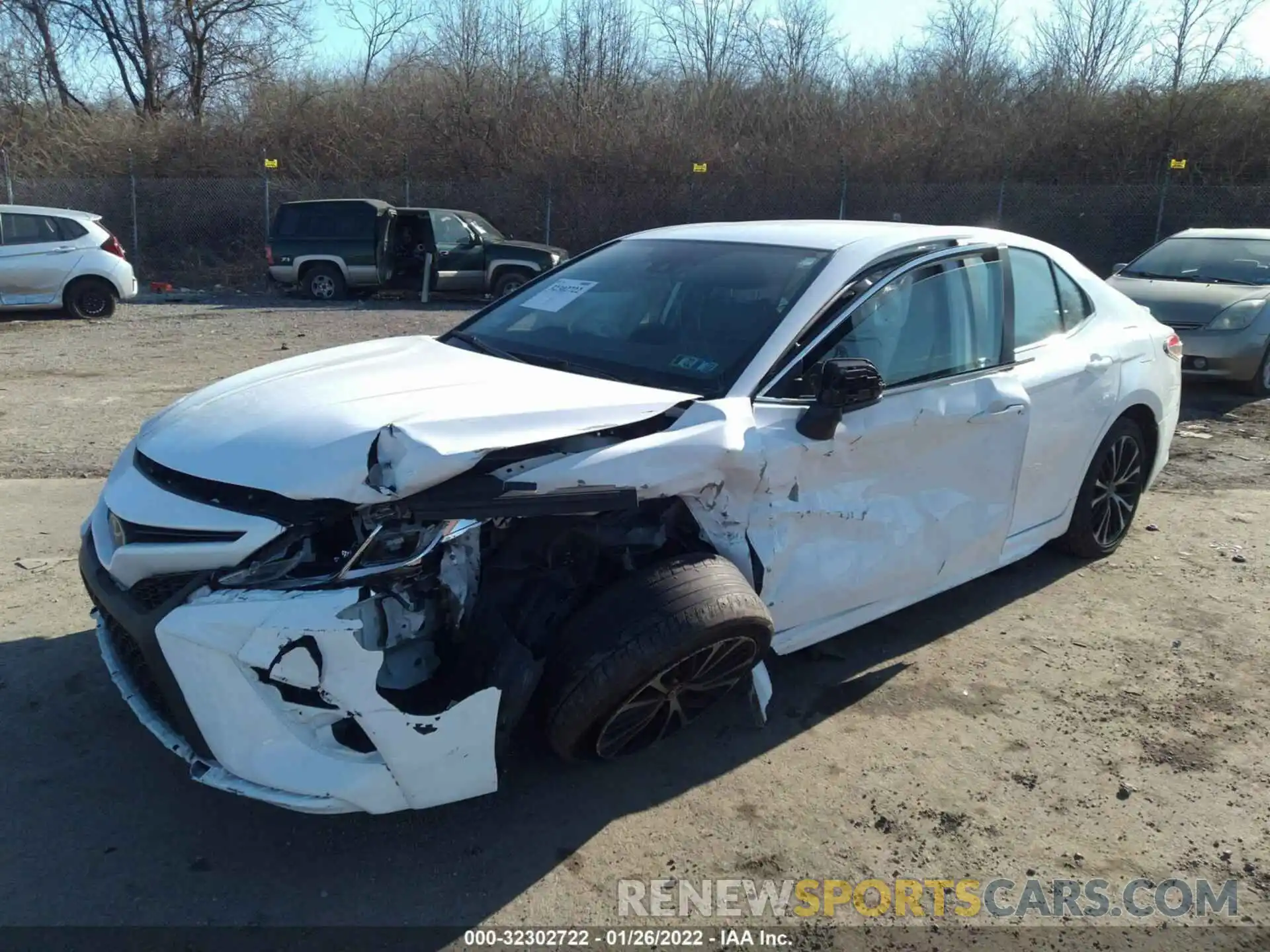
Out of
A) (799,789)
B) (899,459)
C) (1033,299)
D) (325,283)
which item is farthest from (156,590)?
(325,283)

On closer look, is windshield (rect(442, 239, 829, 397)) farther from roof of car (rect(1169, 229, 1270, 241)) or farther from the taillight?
the taillight

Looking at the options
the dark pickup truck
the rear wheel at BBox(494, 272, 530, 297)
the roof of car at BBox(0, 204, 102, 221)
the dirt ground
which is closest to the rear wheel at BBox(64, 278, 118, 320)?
the roof of car at BBox(0, 204, 102, 221)

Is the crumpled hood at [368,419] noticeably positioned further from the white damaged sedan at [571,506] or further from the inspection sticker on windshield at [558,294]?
the inspection sticker on windshield at [558,294]

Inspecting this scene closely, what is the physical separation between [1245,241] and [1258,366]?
1.87m

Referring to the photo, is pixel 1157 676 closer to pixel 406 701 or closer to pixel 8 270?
pixel 406 701

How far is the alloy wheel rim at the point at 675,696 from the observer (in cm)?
293

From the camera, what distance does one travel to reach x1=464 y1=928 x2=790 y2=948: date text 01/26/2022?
98.4 inches

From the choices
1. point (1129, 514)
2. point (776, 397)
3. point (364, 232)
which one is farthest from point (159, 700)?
point (364, 232)

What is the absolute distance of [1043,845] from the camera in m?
2.92

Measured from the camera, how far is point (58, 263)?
1355 cm

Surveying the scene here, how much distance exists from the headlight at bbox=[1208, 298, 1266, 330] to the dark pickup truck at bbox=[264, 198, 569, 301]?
10586mm

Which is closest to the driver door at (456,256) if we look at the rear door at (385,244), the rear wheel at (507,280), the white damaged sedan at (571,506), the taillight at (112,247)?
the rear wheel at (507,280)

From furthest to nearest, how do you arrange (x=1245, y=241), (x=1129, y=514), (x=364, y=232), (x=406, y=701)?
1. (x=364, y=232)
2. (x=1245, y=241)
3. (x=1129, y=514)
4. (x=406, y=701)

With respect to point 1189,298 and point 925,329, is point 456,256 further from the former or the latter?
point 925,329
